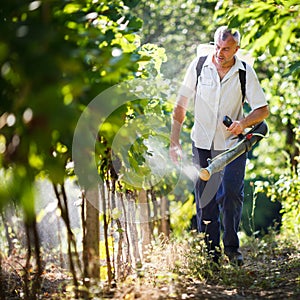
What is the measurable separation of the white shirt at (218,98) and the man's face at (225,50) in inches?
3.3

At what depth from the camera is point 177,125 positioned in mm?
5250

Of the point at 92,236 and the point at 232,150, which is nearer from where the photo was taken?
the point at 92,236

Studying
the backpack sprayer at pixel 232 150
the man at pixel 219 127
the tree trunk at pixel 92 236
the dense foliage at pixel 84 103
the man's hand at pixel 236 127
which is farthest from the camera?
the man at pixel 219 127

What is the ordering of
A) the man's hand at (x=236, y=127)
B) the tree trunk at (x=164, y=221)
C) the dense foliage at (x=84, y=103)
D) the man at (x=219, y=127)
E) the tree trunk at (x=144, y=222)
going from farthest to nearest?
the tree trunk at (x=164, y=221) → the tree trunk at (x=144, y=222) → the man at (x=219, y=127) → the man's hand at (x=236, y=127) → the dense foliage at (x=84, y=103)

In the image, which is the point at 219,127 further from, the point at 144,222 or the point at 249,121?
the point at 144,222

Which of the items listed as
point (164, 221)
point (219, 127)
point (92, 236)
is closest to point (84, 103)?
point (92, 236)

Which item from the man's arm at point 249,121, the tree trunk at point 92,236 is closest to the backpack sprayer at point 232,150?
the man's arm at point 249,121

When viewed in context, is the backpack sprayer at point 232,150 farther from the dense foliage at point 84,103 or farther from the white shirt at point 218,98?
the dense foliage at point 84,103

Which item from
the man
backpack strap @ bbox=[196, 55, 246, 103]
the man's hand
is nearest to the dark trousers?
the man

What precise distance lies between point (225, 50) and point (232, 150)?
2.47ft

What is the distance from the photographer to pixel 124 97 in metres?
3.33

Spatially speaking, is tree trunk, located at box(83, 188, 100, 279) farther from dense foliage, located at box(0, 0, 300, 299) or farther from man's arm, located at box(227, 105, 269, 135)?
man's arm, located at box(227, 105, 269, 135)

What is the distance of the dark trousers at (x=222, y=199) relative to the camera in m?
5.05

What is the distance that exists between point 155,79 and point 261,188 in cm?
295
